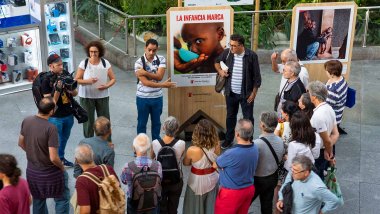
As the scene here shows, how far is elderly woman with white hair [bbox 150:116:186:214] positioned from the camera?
18.8 ft

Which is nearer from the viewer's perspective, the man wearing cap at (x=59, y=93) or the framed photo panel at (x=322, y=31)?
the man wearing cap at (x=59, y=93)

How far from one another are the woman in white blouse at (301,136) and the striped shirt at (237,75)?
6.53 feet

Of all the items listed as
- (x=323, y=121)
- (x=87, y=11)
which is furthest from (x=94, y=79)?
(x=87, y=11)

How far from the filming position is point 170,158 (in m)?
5.72

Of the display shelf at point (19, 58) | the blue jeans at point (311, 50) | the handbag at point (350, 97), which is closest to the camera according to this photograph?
the handbag at point (350, 97)

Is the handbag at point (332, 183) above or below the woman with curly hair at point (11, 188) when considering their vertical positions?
below

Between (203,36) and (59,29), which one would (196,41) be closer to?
(203,36)

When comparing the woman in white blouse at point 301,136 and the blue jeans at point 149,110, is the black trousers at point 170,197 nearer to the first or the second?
the woman in white blouse at point 301,136

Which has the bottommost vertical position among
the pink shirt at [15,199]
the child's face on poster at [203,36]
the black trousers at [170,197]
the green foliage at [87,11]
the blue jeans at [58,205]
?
the blue jeans at [58,205]

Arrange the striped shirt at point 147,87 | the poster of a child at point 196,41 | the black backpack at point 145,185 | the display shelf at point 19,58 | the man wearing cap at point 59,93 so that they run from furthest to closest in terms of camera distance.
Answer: the display shelf at point 19,58, the poster of a child at point 196,41, the striped shirt at point 147,87, the man wearing cap at point 59,93, the black backpack at point 145,185

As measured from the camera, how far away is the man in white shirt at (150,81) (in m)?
7.67

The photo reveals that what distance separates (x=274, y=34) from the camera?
11.9 metres

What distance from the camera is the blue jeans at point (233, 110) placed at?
315 inches

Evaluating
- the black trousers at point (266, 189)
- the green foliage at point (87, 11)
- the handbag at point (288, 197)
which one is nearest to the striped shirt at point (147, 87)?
the black trousers at point (266, 189)
